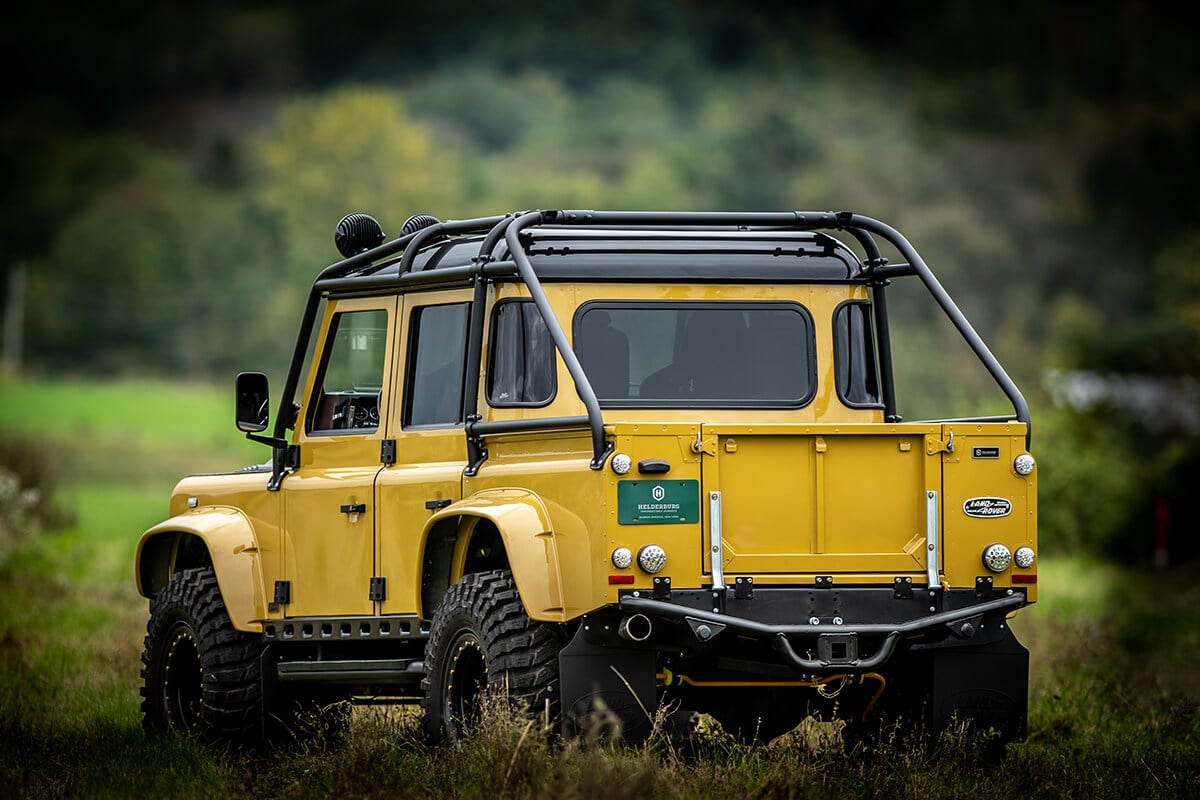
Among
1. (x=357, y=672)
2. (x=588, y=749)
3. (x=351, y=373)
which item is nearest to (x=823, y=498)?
(x=588, y=749)

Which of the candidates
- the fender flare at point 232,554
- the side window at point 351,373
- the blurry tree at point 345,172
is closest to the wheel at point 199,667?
the fender flare at point 232,554

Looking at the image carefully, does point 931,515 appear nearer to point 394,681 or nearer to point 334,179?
point 394,681

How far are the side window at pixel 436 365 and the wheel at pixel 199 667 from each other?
1720 millimetres

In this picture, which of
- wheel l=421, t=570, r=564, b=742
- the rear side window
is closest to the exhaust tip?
wheel l=421, t=570, r=564, b=742

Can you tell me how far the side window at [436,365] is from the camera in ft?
34.2

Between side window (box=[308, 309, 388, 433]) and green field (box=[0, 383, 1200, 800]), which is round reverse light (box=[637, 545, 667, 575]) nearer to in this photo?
green field (box=[0, 383, 1200, 800])

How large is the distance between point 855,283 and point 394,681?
308 centimetres

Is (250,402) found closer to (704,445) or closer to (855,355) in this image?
(855,355)

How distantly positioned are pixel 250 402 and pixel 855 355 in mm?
3264

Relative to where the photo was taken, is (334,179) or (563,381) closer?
(563,381)

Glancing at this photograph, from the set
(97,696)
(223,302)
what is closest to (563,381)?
(97,696)

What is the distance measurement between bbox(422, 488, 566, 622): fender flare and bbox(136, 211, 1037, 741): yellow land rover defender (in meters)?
0.01

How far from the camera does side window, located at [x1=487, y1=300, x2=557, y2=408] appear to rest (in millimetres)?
10008

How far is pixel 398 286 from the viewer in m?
11.0
